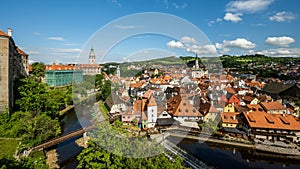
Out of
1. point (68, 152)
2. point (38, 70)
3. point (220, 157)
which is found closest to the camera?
point (220, 157)

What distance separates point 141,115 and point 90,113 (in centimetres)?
432

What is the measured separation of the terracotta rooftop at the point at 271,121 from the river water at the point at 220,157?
1.74 metres

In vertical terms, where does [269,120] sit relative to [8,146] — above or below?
above

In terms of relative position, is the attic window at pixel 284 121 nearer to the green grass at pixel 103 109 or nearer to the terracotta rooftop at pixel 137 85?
the terracotta rooftop at pixel 137 85

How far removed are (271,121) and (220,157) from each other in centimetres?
377

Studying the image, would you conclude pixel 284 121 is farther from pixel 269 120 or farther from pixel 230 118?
pixel 230 118

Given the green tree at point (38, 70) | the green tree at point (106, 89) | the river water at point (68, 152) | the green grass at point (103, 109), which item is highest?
the green tree at point (38, 70)

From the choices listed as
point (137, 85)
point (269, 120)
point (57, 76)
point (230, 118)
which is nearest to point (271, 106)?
point (269, 120)

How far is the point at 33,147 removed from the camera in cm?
777

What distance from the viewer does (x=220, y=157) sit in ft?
27.1

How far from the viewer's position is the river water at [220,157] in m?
7.68

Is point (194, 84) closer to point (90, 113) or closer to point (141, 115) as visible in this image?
point (141, 115)

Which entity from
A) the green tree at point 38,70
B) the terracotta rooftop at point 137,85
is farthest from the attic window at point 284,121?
the green tree at point 38,70

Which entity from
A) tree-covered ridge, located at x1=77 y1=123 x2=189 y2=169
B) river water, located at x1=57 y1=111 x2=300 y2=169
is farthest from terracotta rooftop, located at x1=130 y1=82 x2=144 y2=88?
tree-covered ridge, located at x1=77 y1=123 x2=189 y2=169
